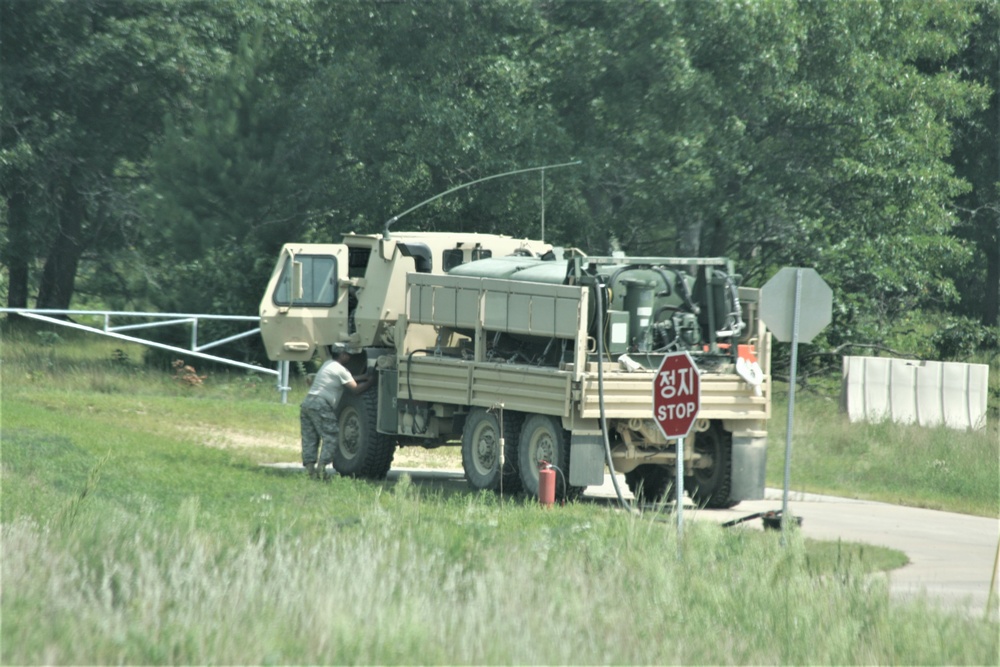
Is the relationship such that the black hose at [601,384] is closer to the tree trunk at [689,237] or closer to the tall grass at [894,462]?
the tall grass at [894,462]

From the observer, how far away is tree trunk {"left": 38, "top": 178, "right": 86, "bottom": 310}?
118 ft

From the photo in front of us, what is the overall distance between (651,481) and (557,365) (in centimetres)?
237

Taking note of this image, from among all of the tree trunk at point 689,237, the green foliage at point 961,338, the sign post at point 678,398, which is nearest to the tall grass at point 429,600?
the sign post at point 678,398

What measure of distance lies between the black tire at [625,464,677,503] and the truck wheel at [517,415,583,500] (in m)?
1.38

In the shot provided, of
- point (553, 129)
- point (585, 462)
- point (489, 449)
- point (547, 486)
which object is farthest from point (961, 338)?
point (547, 486)

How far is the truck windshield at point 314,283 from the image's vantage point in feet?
60.7

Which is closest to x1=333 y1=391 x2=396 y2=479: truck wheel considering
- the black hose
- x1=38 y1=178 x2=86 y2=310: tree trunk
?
the black hose

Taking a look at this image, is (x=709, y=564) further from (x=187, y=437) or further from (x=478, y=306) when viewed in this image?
(x=187, y=437)

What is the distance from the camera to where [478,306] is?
15969 millimetres

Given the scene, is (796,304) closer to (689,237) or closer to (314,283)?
(314,283)

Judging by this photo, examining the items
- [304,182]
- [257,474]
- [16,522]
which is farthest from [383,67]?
[16,522]

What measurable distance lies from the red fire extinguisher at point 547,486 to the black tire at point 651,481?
85.6 inches

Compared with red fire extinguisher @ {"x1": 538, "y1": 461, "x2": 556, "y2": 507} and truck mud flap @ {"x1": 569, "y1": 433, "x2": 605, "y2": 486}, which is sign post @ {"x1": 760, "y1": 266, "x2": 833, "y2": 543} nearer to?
truck mud flap @ {"x1": 569, "y1": 433, "x2": 605, "y2": 486}

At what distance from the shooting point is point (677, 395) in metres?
12.1
